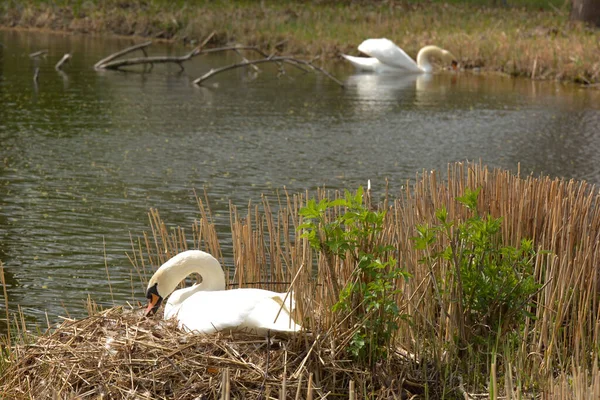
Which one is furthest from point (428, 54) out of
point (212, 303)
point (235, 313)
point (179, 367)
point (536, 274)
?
point (179, 367)

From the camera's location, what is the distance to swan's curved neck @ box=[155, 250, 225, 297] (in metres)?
6.11

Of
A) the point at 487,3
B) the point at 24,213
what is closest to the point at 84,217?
the point at 24,213

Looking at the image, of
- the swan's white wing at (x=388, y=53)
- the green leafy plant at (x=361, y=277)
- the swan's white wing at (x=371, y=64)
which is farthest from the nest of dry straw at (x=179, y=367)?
the swan's white wing at (x=371, y=64)

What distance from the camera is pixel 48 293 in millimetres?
8102

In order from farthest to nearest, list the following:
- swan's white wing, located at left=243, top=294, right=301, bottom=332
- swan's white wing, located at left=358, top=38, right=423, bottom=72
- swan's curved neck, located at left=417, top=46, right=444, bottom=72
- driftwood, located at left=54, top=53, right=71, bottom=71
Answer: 1. swan's curved neck, located at left=417, top=46, right=444, bottom=72
2. swan's white wing, located at left=358, top=38, right=423, bottom=72
3. driftwood, located at left=54, top=53, right=71, bottom=71
4. swan's white wing, located at left=243, top=294, right=301, bottom=332

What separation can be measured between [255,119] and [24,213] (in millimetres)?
7091

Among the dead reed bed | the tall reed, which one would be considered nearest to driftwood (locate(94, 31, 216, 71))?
the tall reed

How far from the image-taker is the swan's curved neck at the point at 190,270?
20.1 feet

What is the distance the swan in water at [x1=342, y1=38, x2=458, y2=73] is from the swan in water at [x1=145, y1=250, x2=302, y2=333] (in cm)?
2117

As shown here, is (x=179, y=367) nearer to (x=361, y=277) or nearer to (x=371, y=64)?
(x=361, y=277)

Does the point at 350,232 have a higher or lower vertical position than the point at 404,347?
higher

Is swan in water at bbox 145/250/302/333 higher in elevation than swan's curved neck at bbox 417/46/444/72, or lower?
higher

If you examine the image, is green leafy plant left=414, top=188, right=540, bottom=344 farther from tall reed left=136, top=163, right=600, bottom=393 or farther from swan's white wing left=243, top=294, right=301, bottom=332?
swan's white wing left=243, top=294, right=301, bottom=332

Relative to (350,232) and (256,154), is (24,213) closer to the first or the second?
(256,154)
